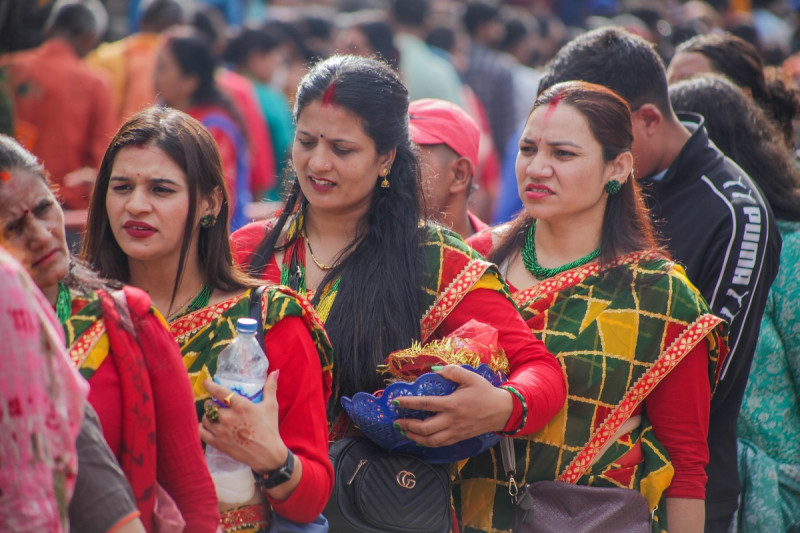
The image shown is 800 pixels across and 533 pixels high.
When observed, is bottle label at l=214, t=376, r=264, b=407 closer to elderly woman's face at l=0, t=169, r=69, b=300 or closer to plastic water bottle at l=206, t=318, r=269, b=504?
plastic water bottle at l=206, t=318, r=269, b=504

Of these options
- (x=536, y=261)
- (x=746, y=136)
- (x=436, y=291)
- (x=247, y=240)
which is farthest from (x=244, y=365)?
(x=746, y=136)

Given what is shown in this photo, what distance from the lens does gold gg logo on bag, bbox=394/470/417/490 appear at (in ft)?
8.23

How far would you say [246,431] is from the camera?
2143 mm

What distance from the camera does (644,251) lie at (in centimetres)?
300

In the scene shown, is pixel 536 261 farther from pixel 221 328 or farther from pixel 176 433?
pixel 176 433

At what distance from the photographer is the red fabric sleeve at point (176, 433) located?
201 centimetres

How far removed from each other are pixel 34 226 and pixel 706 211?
2.26m

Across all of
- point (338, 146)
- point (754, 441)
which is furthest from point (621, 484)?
point (338, 146)

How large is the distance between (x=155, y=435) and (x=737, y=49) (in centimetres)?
341

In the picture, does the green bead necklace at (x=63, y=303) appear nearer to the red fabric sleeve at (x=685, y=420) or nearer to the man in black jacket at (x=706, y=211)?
the red fabric sleeve at (x=685, y=420)

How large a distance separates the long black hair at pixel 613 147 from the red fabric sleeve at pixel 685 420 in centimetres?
37

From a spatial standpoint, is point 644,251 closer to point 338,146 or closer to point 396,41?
point 338,146

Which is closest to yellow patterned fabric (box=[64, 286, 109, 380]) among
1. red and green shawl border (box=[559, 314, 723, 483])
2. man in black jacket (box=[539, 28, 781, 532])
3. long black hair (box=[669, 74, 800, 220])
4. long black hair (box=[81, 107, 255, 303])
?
long black hair (box=[81, 107, 255, 303])

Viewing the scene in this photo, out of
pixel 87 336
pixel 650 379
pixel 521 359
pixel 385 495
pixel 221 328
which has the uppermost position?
pixel 87 336
